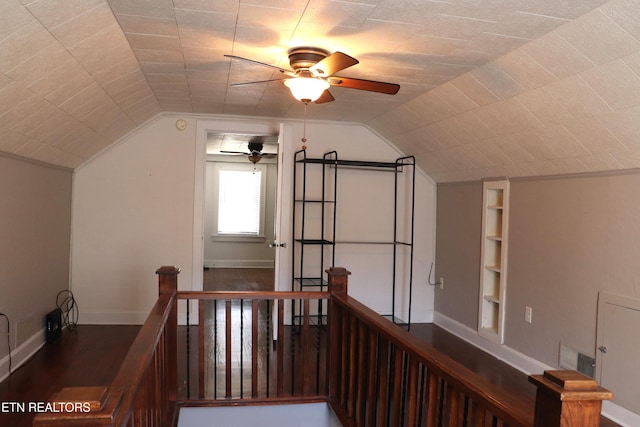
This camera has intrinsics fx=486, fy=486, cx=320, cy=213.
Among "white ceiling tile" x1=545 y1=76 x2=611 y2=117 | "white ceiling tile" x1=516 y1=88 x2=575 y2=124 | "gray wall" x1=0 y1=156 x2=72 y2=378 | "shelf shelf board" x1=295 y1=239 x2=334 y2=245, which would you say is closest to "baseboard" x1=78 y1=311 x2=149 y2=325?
"gray wall" x1=0 y1=156 x2=72 y2=378

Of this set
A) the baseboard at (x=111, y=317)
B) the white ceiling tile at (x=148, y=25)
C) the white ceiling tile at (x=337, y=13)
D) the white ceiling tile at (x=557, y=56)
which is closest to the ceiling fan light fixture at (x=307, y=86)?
the white ceiling tile at (x=337, y=13)

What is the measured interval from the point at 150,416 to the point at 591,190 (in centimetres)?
314

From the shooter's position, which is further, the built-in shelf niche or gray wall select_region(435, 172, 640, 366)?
the built-in shelf niche

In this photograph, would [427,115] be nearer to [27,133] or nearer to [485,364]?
[485,364]

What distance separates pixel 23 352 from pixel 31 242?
0.87 m

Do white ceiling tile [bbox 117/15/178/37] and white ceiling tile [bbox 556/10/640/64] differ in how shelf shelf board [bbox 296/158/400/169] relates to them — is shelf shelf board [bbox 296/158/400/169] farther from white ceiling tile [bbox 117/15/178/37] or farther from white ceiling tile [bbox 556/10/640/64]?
white ceiling tile [bbox 556/10/640/64]

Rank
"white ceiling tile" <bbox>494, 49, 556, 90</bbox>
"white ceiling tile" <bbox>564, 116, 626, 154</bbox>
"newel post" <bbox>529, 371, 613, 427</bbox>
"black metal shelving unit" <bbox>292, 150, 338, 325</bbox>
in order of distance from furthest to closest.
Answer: "black metal shelving unit" <bbox>292, 150, 338, 325</bbox> < "white ceiling tile" <bbox>564, 116, 626, 154</bbox> < "white ceiling tile" <bbox>494, 49, 556, 90</bbox> < "newel post" <bbox>529, 371, 613, 427</bbox>

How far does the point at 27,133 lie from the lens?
3.31 metres

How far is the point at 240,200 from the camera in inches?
378

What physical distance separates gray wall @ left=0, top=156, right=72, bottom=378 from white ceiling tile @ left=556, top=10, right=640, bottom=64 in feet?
11.9

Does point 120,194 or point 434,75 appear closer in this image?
point 434,75

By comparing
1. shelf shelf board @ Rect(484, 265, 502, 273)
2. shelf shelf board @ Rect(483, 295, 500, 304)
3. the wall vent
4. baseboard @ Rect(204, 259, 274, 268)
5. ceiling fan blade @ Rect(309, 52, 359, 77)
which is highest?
ceiling fan blade @ Rect(309, 52, 359, 77)

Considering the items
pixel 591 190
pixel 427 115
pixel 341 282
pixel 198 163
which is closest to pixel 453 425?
pixel 341 282

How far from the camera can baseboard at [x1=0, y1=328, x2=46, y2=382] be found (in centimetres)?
351
